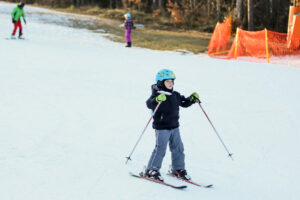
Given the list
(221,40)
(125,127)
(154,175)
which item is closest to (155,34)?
(221,40)

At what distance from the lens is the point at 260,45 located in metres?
16.8

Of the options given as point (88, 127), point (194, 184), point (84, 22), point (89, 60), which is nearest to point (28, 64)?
point (89, 60)

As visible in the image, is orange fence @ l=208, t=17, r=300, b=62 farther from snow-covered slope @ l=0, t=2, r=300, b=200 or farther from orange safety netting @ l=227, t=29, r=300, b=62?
snow-covered slope @ l=0, t=2, r=300, b=200

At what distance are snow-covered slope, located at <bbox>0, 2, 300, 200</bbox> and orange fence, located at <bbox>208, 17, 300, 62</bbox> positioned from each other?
1965mm

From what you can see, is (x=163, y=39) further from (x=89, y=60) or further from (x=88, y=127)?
(x=88, y=127)

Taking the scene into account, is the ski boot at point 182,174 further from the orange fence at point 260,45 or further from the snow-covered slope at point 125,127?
the orange fence at point 260,45

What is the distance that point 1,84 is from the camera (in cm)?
1006

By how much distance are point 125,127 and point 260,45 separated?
10891 millimetres

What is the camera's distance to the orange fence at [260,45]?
16.7 m

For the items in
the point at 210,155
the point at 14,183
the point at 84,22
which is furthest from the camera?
the point at 84,22

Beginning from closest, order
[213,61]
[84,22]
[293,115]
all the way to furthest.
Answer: [293,115], [213,61], [84,22]

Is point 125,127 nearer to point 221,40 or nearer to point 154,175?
point 154,175

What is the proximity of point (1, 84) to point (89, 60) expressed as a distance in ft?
15.4

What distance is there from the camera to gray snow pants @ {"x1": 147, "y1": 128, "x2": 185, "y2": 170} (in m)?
5.03
